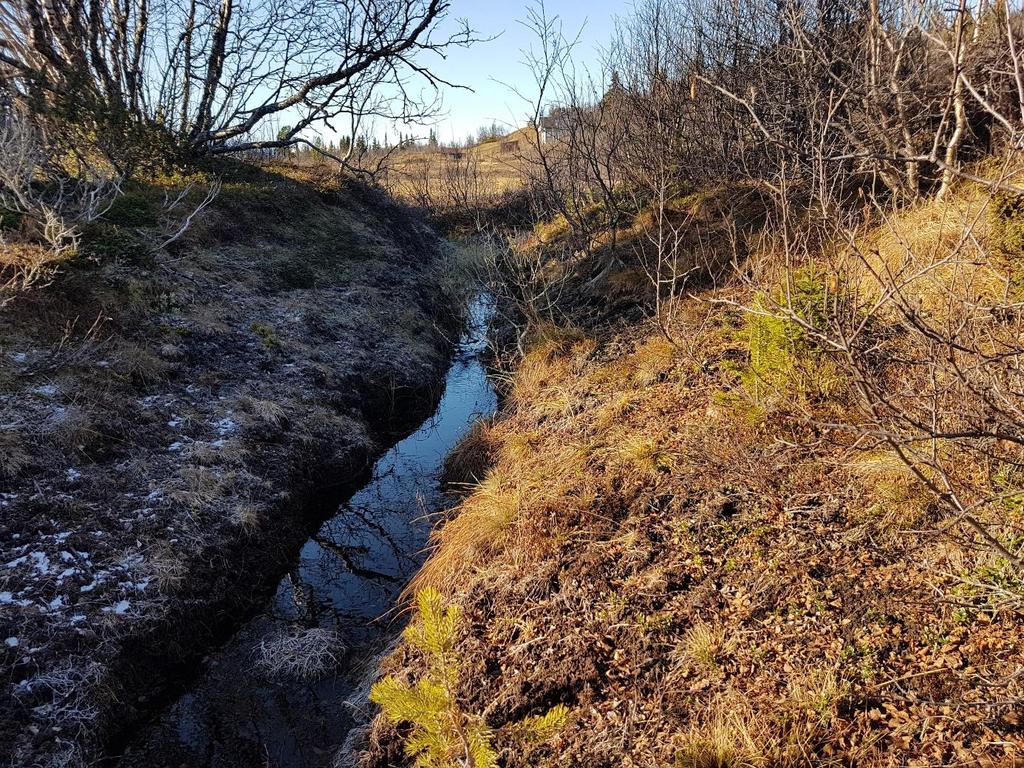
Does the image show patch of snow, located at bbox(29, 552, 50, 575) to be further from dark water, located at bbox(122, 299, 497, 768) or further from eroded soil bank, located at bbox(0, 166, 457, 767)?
dark water, located at bbox(122, 299, 497, 768)

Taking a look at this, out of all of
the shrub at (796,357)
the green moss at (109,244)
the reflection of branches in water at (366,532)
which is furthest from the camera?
the green moss at (109,244)

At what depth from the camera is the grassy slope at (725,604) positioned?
7.82ft

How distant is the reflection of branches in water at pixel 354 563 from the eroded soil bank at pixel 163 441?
222 millimetres

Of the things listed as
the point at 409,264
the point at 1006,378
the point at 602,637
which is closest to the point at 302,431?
the point at 602,637

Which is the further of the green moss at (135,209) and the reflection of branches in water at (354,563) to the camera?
the green moss at (135,209)

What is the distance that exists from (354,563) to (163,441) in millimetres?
2057

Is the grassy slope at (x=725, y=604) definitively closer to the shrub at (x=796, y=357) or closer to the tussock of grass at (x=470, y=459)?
the shrub at (x=796, y=357)

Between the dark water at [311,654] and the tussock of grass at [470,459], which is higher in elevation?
the tussock of grass at [470,459]

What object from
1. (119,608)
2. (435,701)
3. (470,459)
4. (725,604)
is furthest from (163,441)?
(725,604)

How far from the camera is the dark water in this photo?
11.1ft

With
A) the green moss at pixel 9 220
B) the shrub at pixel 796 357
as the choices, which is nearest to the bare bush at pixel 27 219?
the green moss at pixel 9 220

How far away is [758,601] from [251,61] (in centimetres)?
1220

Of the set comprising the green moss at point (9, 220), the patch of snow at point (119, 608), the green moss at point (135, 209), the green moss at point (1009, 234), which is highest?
the green moss at point (135, 209)

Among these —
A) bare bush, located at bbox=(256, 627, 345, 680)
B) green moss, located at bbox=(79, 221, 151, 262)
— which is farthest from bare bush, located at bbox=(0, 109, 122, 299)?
bare bush, located at bbox=(256, 627, 345, 680)
